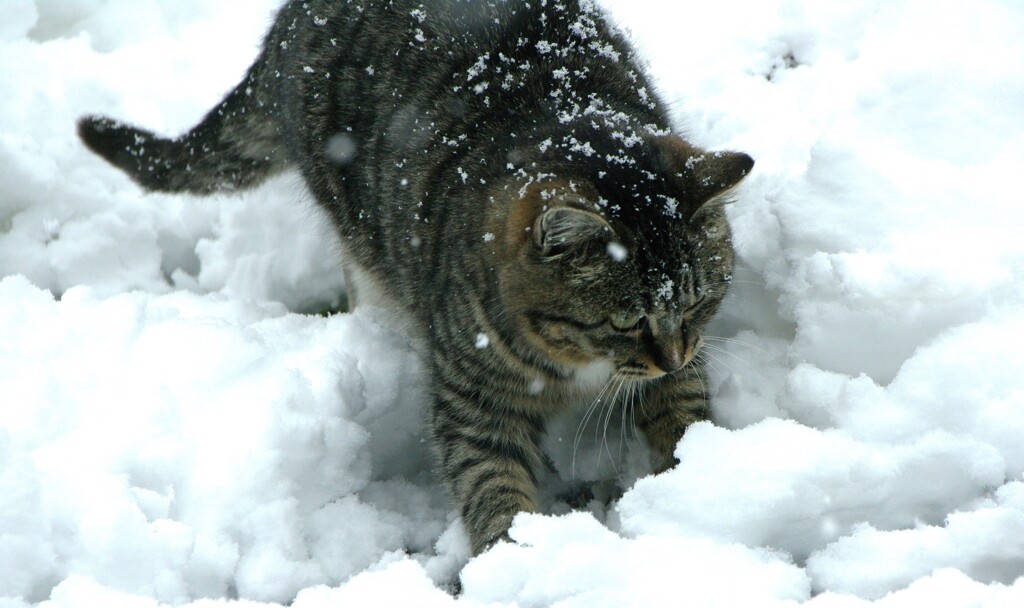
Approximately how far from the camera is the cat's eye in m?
2.47

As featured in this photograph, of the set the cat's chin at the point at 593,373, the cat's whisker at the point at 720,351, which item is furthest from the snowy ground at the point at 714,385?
the cat's chin at the point at 593,373

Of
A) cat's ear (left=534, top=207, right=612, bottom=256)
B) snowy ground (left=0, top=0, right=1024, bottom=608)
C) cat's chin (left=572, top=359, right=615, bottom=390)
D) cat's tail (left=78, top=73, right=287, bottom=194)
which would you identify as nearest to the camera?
snowy ground (left=0, top=0, right=1024, bottom=608)

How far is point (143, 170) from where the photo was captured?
3738 millimetres

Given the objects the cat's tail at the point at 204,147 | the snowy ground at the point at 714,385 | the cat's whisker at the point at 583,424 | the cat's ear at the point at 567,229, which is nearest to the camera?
the snowy ground at the point at 714,385

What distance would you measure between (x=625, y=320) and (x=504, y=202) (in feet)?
1.59

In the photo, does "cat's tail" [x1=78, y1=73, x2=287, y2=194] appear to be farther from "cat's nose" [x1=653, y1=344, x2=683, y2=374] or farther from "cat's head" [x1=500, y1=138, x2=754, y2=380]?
"cat's nose" [x1=653, y1=344, x2=683, y2=374]

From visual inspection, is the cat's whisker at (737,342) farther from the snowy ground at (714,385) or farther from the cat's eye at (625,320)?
the cat's eye at (625,320)

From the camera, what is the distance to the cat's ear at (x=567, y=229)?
7.61 feet

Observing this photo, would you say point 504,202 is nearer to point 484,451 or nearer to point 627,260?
point 627,260

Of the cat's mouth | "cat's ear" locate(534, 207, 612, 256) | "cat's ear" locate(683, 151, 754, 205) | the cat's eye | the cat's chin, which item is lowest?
the cat's chin

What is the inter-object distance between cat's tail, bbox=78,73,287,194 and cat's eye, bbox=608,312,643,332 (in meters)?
1.85

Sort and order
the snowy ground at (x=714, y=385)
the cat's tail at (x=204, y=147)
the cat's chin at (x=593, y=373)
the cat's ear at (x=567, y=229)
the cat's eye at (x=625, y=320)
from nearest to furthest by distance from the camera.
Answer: the snowy ground at (x=714, y=385) → the cat's ear at (x=567, y=229) → the cat's eye at (x=625, y=320) → the cat's chin at (x=593, y=373) → the cat's tail at (x=204, y=147)

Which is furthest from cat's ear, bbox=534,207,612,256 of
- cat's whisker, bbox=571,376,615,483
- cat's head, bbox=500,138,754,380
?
cat's whisker, bbox=571,376,615,483

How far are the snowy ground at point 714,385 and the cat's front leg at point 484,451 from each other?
133 mm
